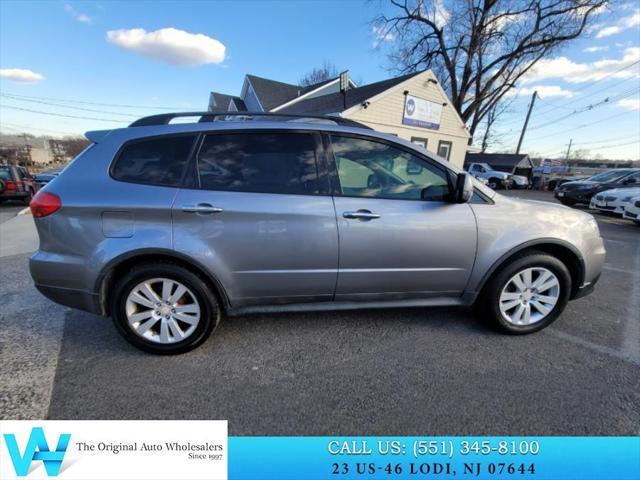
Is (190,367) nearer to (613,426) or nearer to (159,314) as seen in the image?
(159,314)

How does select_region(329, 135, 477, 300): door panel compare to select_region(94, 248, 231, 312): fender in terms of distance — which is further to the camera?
select_region(329, 135, 477, 300): door panel

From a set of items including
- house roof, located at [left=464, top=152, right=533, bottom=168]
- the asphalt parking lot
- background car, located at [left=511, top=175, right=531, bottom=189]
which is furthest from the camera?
house roof, located at [left=464, top=152, right=533, bottom=168]

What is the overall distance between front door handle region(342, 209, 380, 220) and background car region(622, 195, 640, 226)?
10.0 m

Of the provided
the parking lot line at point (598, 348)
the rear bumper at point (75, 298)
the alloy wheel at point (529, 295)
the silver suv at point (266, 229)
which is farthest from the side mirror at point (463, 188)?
the rear bumper at point (75, 298)

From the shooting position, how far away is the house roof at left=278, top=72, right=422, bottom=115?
1455 cm

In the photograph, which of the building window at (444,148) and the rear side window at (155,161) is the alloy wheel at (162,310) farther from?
the building window at (444,148)

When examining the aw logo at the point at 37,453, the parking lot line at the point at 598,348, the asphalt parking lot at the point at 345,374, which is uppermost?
the parking lot line at the point at 598,348

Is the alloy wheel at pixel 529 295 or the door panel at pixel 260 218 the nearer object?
the door panel at pixel 260 218

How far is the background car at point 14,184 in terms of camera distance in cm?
1043

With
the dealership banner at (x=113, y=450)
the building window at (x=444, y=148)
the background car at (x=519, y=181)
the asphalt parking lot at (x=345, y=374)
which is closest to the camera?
the dealership banner at (x=113, y=450)

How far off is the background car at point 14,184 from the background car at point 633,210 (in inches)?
764

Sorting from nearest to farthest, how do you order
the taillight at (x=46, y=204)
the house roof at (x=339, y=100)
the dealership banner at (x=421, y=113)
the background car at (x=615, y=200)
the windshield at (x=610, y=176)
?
the taillight at (x=46, y=204) → the background car at (x=615, y=200) → the windshield at (x=610, y=176) → the house roof at (x=339, y=100) → the dealership banner at (x=421, y=113)

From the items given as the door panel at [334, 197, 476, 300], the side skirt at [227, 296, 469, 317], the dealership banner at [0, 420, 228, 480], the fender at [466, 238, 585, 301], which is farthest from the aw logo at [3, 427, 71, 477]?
the fender at [466, 238, 585, 301]

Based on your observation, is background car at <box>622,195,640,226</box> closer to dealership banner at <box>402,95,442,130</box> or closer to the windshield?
Result: the windshield
